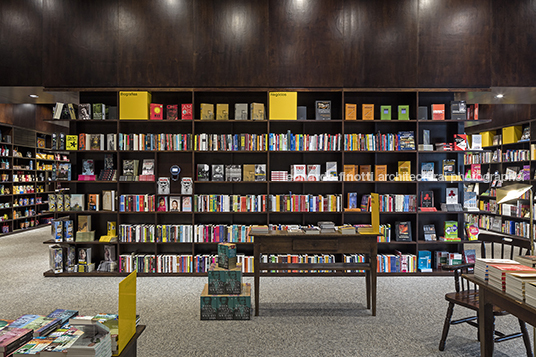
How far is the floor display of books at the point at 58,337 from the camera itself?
4.36 feet

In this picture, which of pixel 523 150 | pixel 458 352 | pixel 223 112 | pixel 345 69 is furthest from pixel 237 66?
pixel 523 150

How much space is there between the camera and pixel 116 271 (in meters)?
5.08

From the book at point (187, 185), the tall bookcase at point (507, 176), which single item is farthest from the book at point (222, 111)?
the tall bookcase at point (507, 176)

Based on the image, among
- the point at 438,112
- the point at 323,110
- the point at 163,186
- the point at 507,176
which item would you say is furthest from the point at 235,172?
the point at 507,176

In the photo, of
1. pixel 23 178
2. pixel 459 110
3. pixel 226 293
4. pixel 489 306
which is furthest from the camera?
pixel 23 178

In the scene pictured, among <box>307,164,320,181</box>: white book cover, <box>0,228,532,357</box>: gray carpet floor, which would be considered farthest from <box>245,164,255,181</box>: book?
<box>0,228,532,357</box>: gray carpet floor

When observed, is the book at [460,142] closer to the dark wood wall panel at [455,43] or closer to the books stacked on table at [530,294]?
the dark wood wall panel at [455,43]

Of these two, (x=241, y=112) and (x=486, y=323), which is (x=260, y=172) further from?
(x=486, y=323)

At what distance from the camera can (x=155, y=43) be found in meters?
5.00

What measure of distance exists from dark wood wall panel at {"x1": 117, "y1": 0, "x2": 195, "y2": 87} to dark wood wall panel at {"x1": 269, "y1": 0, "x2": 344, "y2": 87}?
4.21 feet

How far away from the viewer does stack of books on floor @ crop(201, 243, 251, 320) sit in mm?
3438

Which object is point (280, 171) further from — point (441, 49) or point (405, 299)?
point (441, 49)

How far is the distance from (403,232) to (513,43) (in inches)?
133

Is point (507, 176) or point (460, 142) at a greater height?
point (460, 142)
